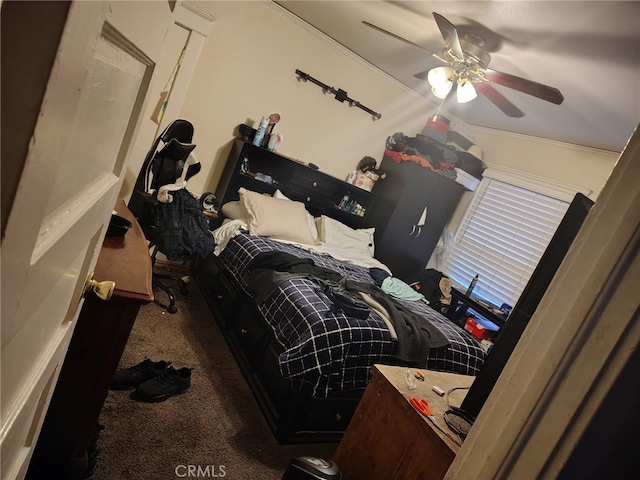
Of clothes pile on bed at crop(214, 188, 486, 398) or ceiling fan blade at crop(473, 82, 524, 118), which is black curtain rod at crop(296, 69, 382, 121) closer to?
ceiling fan blade at crop(473, 82, 524, 118)

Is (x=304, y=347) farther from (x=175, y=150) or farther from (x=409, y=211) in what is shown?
(x=409, y=211)

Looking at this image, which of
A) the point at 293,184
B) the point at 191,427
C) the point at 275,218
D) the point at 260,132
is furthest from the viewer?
the point at 293,184

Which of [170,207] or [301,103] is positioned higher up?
[301,103]

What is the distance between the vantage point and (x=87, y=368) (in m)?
1.23

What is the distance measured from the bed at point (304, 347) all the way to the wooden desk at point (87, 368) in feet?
2.97

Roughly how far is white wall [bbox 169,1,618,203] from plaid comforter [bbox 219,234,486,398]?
6.09 feet

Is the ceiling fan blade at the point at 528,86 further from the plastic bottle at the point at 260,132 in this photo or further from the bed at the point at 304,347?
the plastic bottle at the point at 260,132

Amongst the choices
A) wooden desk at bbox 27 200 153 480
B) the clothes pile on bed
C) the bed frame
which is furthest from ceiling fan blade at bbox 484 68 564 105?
wooden desk at bbox 27 200 153 480

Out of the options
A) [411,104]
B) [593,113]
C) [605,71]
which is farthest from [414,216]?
[605,71]

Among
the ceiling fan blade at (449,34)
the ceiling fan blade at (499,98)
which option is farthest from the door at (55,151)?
the ceiling fan blade at (499,98)

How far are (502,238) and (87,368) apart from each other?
3.96m

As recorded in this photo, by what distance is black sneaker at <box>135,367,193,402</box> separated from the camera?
1.96 m

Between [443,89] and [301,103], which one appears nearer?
[443,89]

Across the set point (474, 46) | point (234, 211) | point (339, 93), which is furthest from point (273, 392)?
point (339, 93)
